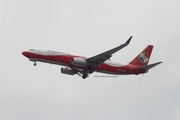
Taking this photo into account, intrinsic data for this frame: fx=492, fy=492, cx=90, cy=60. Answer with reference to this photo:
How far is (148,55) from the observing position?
101 meters

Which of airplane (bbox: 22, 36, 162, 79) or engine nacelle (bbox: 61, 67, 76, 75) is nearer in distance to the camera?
airplane (bbox: 22, 36, 162, 79)

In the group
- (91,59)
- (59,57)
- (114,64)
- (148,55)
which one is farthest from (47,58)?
(148,55)

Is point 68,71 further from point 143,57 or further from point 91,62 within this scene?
point 143,57

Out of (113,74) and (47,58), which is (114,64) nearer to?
(113,74)

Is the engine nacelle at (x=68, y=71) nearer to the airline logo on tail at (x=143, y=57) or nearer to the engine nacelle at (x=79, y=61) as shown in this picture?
the engine nacelle at (x=79, y=61)

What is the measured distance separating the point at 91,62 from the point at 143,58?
13494mm

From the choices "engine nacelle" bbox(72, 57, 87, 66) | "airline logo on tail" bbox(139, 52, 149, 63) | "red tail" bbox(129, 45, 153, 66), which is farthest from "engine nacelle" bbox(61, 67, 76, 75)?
"airline logo on tail" bbox(139, 52, 149, 63)

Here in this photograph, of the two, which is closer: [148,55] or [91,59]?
[91,59]

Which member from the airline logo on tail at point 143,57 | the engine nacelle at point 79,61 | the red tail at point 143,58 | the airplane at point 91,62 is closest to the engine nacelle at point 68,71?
the airplane at point 91,62

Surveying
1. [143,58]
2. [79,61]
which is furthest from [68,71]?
[143,58]

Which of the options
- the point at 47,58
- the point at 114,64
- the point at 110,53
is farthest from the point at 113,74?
the point at 47,58

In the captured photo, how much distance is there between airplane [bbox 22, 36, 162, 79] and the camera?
8950cm

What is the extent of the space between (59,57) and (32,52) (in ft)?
16.4

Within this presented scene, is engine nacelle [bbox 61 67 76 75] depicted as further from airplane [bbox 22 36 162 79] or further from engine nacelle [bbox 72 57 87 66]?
engine nacelle [bbox 72 57 87 66]
